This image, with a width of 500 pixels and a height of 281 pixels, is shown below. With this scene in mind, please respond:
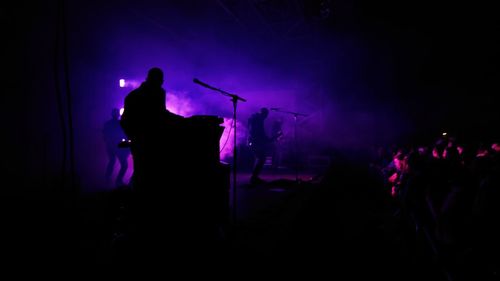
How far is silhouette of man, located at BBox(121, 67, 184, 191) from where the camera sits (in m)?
2.33

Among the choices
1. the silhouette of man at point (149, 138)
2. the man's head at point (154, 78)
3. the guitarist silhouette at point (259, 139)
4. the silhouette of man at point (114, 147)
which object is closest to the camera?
the silhouette of man at point (149, 138)

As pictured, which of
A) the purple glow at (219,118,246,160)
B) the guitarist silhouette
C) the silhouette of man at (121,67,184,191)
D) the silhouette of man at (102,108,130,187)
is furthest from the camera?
the purple glow at (219,118,246,160)

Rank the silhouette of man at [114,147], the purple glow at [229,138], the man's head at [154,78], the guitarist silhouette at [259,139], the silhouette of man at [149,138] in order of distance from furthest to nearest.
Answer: the purple glow at [229,138], the guitarist silhouette at [259,139], the silhouette of man at [114,147], the man's head at [154,78], the silhouette of man at [149,138]

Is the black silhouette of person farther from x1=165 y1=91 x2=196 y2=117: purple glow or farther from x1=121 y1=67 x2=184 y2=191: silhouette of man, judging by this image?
x1=121 y1=67 x2=184 y2=191: silhouette of man

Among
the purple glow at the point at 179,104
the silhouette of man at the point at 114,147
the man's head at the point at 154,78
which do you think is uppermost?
the purple glow at the point at 179,104

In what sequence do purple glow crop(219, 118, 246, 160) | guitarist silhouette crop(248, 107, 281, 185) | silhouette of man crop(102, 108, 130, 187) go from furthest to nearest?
purple glow crop(219, 118, 246, 160), guitarist silhouette crop(248, 107, 281, 185), silhouette of man crop(102, 108, 130, 187)

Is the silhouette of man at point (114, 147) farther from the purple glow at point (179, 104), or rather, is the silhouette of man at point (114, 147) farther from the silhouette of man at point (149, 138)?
the silhouette of man at point (149, 138)

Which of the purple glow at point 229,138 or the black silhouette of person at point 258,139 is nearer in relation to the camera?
the black silhouette of person at point 258,139

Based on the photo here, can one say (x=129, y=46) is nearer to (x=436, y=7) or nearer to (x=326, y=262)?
(x=326, y=262)

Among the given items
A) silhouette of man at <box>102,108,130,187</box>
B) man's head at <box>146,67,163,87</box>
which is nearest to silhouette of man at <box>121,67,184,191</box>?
man's head at <box>146,67,163,87</box>

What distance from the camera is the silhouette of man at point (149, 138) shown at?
2332mm

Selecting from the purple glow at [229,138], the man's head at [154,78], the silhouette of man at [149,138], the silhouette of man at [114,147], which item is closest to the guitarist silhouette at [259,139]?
the purple glow at [229,138]

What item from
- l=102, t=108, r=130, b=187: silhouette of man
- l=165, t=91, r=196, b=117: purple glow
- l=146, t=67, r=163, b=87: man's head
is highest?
l=165, t=91, r=196, b=117: purple glow

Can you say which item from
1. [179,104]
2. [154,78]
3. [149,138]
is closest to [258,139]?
[154,78]
